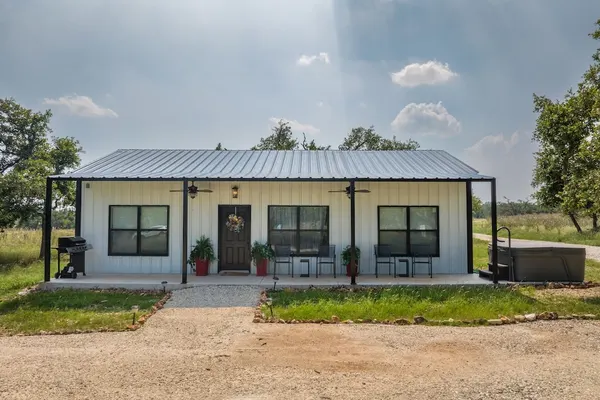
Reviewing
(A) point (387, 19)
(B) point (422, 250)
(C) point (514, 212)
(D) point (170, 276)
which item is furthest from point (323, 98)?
(C) point (514, 212)

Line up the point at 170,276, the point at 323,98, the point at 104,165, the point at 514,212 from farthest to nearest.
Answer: the point at 514,212
the point at 323,98
the point at 104,165
the point at 170,276

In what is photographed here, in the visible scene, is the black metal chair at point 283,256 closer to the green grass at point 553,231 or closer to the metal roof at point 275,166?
the metal roof at point 275,166

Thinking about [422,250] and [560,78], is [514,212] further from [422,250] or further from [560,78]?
[422,250]

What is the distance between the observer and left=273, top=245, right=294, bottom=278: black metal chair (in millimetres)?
9469

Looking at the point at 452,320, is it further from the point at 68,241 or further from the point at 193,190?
the point at 68,241

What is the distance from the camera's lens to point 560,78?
13945 mm

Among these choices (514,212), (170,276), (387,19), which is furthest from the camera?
(514,212)

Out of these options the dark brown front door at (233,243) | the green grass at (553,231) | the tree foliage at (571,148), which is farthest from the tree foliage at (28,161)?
the green grass at (553,231)

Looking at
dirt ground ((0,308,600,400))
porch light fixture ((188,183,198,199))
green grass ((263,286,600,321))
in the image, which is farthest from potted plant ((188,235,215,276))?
dirt ground ((0,308,600,400))

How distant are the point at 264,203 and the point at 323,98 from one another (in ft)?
27.0

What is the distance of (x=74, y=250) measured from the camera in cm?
891

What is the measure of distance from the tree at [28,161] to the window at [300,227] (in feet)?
29.0

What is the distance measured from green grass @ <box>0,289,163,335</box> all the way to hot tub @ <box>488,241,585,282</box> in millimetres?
8117

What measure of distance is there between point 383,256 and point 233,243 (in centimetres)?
395
